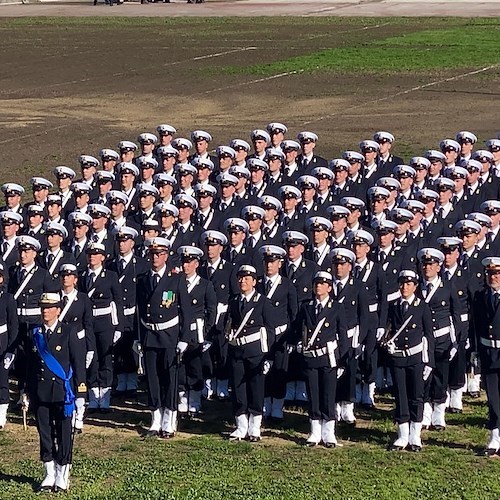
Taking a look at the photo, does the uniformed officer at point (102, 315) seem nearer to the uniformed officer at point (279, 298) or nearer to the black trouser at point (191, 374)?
the black trouser at point (191, 374)

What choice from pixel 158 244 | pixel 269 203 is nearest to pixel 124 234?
pixel 158 244

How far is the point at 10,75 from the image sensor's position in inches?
1870

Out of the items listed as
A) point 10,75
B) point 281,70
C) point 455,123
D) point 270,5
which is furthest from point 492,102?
point 270,5

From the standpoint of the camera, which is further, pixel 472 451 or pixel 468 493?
pixel 472 451

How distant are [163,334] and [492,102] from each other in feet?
81.2


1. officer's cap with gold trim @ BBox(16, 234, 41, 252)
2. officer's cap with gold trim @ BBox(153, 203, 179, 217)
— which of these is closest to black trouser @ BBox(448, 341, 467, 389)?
officer's cap with gold trim @ BBox(153, 203, 179, 217)

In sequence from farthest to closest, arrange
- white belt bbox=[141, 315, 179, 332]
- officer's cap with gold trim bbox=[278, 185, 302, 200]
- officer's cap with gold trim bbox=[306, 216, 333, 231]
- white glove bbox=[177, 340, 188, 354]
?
officer's cap with gold trim bbox=[278, 185, 302, 200] → officer's cap with gold trim bbox=[306, 216, 333, 231] → white glove bbox=[177, 340, 188, 354] → white belt bbox=[141, 315, 179, 332]

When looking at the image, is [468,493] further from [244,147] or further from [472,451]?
[244,147]

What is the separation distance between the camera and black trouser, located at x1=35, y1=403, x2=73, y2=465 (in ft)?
48.1

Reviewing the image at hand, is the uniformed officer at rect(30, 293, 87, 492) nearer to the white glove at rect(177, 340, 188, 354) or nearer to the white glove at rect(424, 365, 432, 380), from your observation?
the white glove at rect(177, 340, 188, 354)

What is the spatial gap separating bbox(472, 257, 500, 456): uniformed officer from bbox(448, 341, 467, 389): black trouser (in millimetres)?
1251

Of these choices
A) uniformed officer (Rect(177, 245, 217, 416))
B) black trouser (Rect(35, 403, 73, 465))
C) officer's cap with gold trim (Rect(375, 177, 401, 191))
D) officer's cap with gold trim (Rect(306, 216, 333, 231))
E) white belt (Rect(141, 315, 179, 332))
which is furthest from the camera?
officer's cap with gold trim (Rect(375, 177, 401, 191))

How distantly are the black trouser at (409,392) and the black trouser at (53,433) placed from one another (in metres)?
3.89

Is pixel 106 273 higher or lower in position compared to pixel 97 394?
higher
